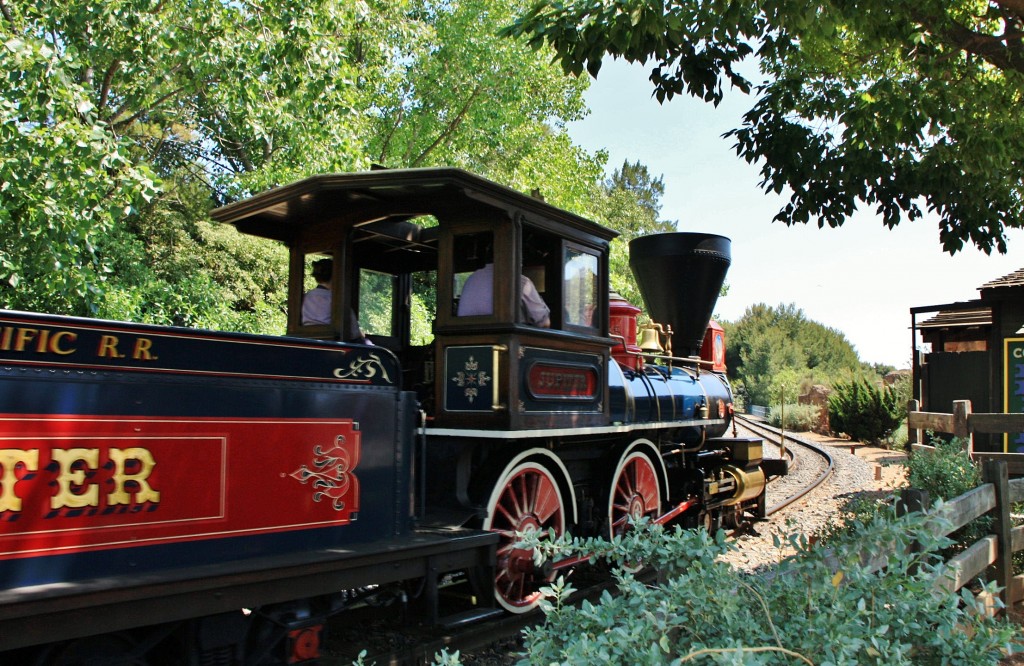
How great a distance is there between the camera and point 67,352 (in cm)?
306

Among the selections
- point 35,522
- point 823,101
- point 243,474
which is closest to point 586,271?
point 823,101

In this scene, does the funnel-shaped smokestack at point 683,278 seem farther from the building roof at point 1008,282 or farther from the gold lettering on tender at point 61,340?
the building roof at point 1008,282

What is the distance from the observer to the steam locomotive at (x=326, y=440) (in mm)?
3010

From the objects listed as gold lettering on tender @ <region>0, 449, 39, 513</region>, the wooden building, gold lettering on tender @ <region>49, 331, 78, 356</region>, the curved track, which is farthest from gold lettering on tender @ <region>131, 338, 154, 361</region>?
the wooden building

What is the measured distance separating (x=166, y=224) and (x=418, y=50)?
242 inches

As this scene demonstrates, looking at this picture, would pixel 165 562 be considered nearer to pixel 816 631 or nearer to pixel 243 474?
pixel 243 474

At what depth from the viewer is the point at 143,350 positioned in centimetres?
329

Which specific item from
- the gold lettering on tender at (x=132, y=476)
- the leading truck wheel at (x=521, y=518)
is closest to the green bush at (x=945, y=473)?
the leading truck wheel at (x=521, y=518)

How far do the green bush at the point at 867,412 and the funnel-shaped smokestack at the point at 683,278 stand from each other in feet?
49.5

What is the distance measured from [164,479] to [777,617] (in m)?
2.53

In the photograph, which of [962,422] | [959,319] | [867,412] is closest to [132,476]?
[962,422]

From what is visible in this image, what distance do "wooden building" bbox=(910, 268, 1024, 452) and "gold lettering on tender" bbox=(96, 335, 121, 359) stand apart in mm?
12731

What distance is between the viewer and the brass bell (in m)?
8.07

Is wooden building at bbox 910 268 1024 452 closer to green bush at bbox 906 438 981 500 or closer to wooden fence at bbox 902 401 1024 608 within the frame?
green bush at bbox 906 438 981 500
